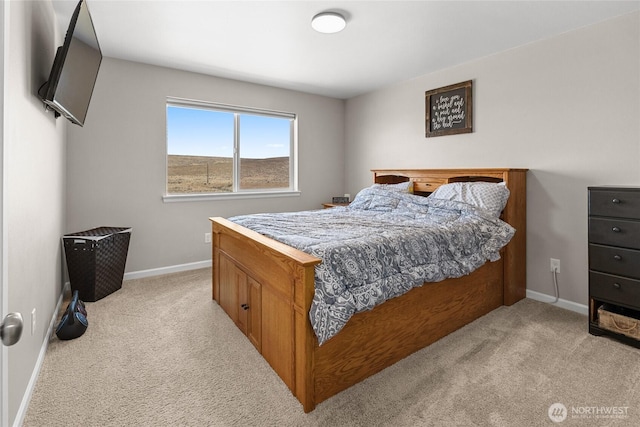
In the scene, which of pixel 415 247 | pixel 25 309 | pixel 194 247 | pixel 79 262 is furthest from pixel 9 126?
pixel 194 247

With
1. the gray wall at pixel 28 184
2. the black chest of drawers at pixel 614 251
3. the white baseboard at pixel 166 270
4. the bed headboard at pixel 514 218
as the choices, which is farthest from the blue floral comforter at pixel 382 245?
the white baseboard at pixel 166 270

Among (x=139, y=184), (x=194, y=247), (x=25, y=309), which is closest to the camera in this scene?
(x=25, y=309)

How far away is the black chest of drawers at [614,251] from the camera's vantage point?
2.18 m

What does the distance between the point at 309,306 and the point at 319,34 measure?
231 cm

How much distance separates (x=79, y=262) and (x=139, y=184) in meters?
1.03

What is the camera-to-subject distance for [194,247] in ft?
13.1

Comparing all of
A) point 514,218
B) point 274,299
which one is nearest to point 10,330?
point 274,299

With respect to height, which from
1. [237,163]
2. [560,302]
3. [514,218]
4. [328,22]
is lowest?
[560,302]

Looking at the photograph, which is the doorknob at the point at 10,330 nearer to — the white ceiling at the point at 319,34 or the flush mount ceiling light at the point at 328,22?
the white ceiling at the point at 319,34

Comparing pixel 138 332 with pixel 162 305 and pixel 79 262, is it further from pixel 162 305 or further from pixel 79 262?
pixel 79 262

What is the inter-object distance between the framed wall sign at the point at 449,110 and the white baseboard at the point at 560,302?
66.2 inches

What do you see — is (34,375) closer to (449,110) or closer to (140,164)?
(140,164)

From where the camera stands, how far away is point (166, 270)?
380 centimetres

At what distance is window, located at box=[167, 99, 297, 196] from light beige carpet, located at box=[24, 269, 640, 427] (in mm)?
1971
